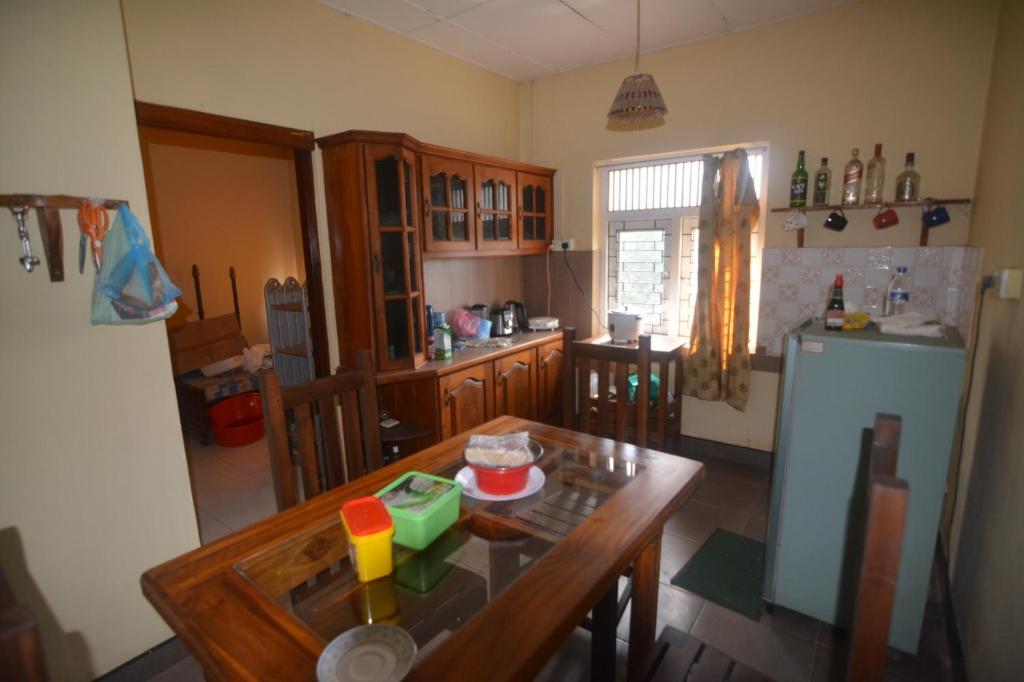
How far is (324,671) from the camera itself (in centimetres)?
75

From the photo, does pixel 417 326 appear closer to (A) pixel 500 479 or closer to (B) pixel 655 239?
(A) pixel 500 479

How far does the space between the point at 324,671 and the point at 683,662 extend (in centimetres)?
88

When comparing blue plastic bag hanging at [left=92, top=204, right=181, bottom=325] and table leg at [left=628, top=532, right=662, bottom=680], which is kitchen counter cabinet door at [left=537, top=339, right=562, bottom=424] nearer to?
table leg at [left=628, top=532, right=662, bottom=680]

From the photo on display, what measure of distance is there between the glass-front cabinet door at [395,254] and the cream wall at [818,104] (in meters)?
1.45

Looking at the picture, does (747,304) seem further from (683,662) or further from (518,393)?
(683,662)

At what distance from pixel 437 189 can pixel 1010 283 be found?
7.81ft

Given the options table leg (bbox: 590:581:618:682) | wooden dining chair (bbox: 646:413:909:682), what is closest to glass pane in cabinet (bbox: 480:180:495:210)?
table leg (bbox: 590:581:618:682)

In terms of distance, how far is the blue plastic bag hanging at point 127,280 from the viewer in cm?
143

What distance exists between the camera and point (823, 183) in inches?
103

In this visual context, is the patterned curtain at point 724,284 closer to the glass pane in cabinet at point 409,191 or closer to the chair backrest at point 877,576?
the glass pane in cabinet at point 409,191

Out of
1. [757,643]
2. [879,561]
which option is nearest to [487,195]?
[757,643]

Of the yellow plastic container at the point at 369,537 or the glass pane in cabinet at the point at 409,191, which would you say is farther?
the glass pane in cabinet at the point at 409,191

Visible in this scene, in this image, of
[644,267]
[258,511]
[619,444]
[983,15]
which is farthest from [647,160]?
[258,511]

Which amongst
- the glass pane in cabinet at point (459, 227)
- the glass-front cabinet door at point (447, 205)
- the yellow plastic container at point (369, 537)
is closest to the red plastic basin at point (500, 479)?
the yellow plastic container at point (369, 537)
